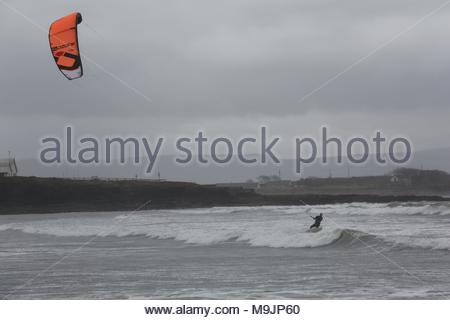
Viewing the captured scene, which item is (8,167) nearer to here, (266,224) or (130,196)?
(130,196)

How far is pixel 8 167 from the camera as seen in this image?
38.7 feet

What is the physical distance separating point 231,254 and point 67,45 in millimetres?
4037

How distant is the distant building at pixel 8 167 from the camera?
11.2 m

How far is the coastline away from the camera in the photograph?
38.7ft

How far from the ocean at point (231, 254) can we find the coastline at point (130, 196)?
0.93 ft

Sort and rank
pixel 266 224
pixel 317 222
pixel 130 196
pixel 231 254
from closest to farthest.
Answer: pixel 231 254, pixel 266 224, pixel 317 222, pixel 130 196

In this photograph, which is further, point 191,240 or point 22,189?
point 22,189

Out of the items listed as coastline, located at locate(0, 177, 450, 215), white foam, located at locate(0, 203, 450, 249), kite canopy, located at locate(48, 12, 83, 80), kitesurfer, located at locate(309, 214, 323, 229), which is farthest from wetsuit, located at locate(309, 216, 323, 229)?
kite canopy, located at locate(48, 12, 83, 80)

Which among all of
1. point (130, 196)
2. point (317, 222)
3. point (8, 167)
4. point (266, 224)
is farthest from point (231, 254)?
point (8, 167)
